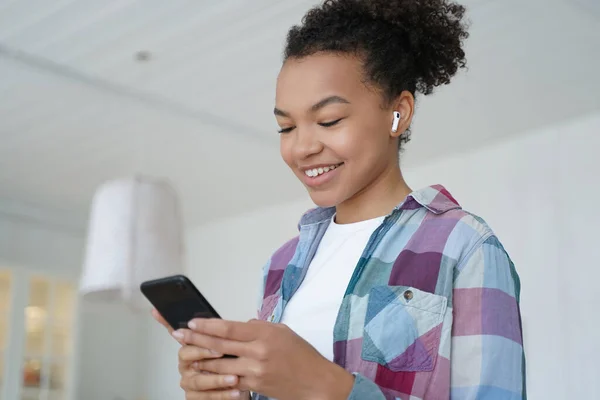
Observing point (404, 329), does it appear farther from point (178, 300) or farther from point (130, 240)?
point (130, 240)

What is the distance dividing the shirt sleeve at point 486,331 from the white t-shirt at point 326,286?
0.15 meters

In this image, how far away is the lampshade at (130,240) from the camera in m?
2.76

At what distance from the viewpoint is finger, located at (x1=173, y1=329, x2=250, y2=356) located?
0.68m

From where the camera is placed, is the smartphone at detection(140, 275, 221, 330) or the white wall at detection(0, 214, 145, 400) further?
the white wall at detection(0, 214, 145, 400)

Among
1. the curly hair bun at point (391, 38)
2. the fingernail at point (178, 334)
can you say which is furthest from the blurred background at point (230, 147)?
the fingernail at point (178, 334)

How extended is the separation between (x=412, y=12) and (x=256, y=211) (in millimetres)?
5003

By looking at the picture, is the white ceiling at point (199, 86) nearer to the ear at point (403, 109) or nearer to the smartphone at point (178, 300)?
the ear at point (403, 109)

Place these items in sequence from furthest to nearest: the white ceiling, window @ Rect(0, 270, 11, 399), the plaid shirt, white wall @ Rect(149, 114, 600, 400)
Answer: window @ Rect(0, 270, 11, 399) → white wall @ Rect(149, 114, 600, 400) → the white ceiling → the plaid shirt

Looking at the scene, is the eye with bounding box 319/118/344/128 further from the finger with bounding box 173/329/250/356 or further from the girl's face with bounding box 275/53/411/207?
the finger with bounding box 173/329/250/356

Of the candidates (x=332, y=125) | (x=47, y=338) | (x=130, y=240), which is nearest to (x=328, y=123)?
Answer: (x=332, y=125)

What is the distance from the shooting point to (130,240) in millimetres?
2809

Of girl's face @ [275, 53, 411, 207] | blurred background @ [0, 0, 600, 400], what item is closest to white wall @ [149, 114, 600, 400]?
blurred background @ [0, 0, 600, 400]

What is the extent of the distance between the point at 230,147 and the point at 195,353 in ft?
13.0

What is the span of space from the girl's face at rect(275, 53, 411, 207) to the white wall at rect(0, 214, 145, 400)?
17.0 ft
